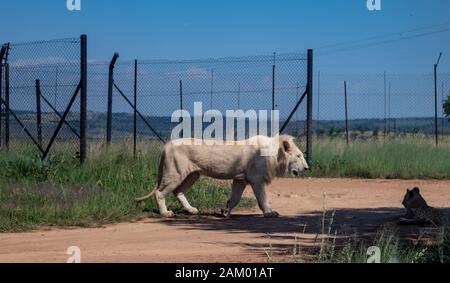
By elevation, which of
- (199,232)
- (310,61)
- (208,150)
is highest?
(310,61)

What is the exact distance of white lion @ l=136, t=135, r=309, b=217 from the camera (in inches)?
484

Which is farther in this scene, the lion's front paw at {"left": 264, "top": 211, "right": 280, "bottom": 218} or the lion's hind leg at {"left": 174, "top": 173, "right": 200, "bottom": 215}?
the lion's hind leg at {"left": 174, "top": 173, "right": 200, "bottom": 215}

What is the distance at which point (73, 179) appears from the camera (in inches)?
544

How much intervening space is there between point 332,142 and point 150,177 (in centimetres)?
868

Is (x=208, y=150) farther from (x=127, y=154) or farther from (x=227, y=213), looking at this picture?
(x=127, y=154)

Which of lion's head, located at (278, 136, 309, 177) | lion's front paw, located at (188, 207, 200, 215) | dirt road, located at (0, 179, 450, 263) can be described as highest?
lion's head, located at (278, 136, 309, 177)

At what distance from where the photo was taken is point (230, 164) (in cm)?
1231

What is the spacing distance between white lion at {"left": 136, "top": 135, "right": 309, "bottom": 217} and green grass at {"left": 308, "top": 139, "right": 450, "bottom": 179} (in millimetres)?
5936

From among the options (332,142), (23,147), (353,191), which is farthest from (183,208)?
(332,142)

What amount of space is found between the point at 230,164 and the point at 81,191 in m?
2.45

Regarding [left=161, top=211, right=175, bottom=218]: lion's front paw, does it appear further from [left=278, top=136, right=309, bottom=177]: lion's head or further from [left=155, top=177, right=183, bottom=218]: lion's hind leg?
[left=278, top=136, right=309, bottom=177]: lion's head

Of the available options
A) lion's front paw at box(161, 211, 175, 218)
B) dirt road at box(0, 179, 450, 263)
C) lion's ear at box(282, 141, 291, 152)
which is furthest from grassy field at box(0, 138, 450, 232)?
lion's ear at box(282, 141, 291, 152)

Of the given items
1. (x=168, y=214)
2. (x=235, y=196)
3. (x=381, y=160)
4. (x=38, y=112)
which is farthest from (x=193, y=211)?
(x=381, y=160)

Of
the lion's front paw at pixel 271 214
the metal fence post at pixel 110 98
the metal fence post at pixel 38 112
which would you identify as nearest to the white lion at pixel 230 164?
the lion's front paw at pixel 271 214
